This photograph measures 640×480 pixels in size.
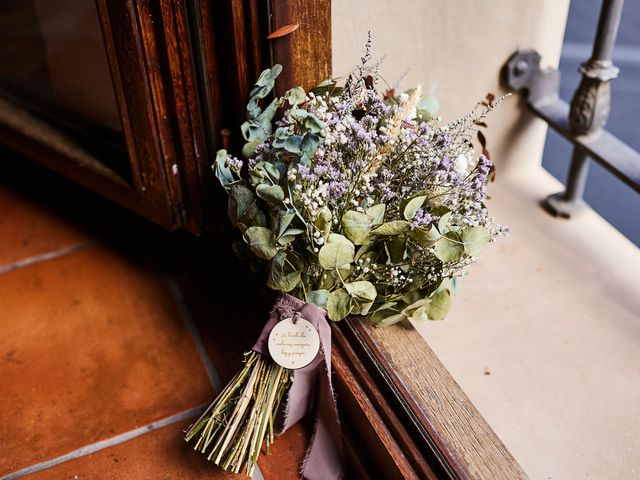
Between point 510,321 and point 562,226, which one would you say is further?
point 562,226

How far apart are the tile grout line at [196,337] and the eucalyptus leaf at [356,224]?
417mm

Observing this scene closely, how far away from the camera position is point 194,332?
4.46 feet

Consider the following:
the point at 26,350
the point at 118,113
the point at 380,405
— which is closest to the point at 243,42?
the point at 118,113

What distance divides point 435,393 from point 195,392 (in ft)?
1.42

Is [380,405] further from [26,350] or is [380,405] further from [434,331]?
[26,350]

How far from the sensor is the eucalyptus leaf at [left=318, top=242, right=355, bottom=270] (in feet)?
3.12

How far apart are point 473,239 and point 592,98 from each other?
2.04ft

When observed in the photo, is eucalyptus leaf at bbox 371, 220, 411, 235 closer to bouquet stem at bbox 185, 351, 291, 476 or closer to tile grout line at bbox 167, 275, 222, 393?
bouquet stem at bbox 185, 351, 291, 476

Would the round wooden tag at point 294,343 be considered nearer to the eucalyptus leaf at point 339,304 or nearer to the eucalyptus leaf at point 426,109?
the eucalyptus leaf at point 339,304

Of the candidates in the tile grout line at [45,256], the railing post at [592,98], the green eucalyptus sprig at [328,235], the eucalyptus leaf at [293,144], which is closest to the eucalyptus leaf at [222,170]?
the green eucalyptus sprig at [328,235]

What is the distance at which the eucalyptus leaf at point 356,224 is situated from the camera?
0.96 meters

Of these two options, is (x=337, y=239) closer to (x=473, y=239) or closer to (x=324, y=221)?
(x=324, y=221)

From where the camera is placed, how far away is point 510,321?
1295 millimetres

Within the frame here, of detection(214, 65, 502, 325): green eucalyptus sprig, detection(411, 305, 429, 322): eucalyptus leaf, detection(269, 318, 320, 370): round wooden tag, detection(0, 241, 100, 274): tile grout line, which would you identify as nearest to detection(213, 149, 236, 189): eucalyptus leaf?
detection(214, 65, 502, 325): green eucalyptus sprig
